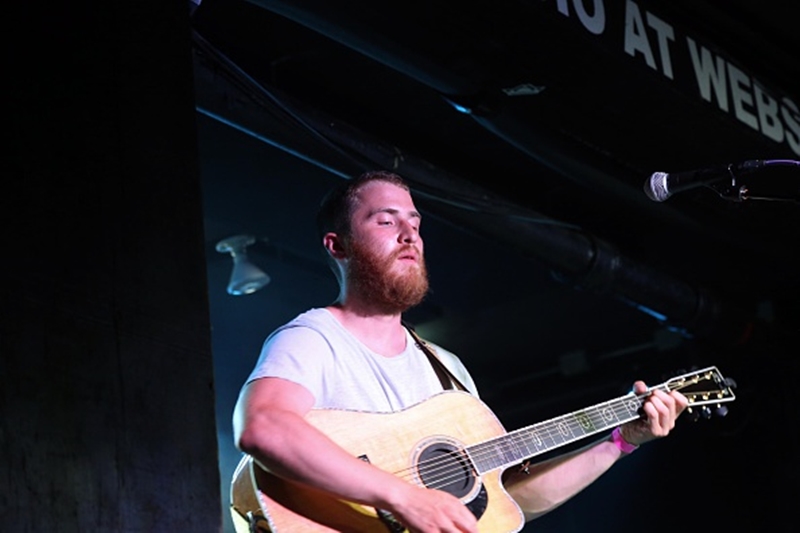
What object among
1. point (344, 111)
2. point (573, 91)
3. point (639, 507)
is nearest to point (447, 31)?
point (573, 91)

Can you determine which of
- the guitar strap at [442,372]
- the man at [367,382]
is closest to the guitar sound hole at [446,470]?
the man at [367,382]

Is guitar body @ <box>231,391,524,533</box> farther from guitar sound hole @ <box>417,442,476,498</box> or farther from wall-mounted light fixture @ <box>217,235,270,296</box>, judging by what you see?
wall-mounted light fixture @ <box>217,235,270,296</box>

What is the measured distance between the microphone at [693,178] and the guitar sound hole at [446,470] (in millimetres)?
950

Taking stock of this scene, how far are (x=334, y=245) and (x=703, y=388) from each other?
139cm

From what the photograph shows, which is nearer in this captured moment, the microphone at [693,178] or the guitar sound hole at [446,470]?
the microphone at [693,178]

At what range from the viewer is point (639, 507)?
8.45 m

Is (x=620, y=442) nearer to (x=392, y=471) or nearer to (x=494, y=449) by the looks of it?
(x=494, y=449)

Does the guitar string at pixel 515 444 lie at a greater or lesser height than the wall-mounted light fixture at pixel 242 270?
lesser

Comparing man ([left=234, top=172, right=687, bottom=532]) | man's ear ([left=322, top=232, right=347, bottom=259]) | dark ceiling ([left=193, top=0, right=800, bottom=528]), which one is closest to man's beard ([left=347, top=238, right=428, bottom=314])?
man ([left=234, top=172, right=687, bottom=532])

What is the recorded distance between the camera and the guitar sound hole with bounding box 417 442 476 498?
345 cm

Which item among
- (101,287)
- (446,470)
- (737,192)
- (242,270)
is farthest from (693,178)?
(242,270)

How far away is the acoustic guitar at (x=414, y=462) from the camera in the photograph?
3.27 meters

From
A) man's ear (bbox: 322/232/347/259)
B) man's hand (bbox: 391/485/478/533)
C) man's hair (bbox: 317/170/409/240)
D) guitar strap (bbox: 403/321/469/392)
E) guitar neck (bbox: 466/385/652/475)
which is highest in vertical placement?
man's hair (bbox: 317/170/409/240)

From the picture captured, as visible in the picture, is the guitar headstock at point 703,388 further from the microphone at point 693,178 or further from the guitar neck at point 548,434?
the microphone at point 693,178
